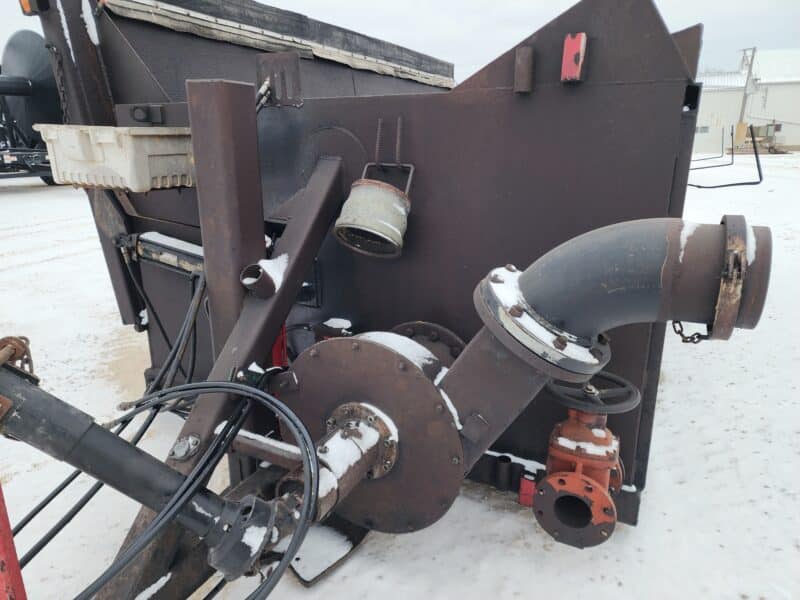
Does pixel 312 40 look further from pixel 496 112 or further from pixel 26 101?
pixel 26 101

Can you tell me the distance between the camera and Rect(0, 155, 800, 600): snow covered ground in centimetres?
173

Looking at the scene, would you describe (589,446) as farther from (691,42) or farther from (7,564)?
(7,564)

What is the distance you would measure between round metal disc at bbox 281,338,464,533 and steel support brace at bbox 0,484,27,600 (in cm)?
89

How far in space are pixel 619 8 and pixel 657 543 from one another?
1.73 m

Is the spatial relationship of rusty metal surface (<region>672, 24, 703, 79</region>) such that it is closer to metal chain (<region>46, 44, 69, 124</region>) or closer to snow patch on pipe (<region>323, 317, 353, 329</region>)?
snow patch on pipe (<region>323, 317, 353, 329</region>)

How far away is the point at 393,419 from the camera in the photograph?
1.63 meters

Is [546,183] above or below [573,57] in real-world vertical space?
below

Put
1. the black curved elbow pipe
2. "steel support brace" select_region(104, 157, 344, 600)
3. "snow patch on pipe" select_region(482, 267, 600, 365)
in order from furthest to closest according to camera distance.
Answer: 1. "steel support brace" select_region(104, 157, 344, 600)
2. "snow patch on pipe" select_region(482, 267, 600, 365)
3. the black curved elbow pipe

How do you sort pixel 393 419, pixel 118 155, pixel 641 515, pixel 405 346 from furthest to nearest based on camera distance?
1. pixel 641 515
2. pixel 118 155
3. pixel 405 346
4. pixel 393 419

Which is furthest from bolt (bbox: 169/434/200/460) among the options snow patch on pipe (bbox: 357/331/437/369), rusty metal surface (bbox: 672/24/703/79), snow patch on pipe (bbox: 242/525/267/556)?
rusty metal surface (bbox: 672/24/703/79)

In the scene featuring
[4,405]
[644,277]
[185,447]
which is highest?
[644,277]

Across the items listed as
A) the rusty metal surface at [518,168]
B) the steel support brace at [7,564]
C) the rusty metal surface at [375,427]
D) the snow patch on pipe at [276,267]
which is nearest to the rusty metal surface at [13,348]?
the steel support brace at [7,564]

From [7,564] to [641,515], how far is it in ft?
6.42

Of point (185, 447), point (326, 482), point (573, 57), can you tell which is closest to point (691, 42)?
point (573, 57)
